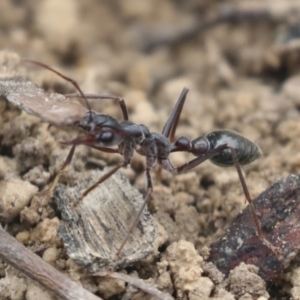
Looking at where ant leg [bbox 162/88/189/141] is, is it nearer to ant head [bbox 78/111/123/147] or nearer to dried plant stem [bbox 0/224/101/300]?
ant head [bbox 78/111/123/147]

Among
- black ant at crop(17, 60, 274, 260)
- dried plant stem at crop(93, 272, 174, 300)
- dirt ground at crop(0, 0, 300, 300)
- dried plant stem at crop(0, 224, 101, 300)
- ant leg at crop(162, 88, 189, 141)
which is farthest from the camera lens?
ant leg at crop(162, 88, 189, 141)

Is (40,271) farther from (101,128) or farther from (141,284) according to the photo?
(101,128)

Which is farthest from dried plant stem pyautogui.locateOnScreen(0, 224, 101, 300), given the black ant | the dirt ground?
the black ant

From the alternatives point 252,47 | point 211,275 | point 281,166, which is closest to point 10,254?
point 211,275

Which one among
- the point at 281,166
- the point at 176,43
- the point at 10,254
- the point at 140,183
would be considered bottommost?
the point at 10,254

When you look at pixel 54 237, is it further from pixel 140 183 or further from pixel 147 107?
pixel 147 107

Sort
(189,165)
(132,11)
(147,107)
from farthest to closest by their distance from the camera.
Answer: (132,11)
(147,107)
(189,165)

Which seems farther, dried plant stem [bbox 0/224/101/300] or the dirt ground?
the dirt ground
